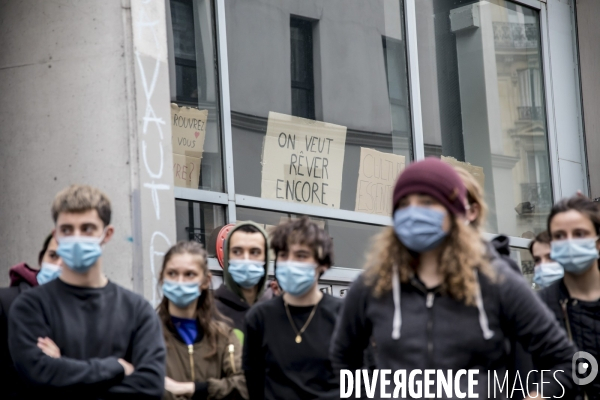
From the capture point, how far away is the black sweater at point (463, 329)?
3.30 meters

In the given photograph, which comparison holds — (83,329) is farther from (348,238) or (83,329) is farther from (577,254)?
(348,238)

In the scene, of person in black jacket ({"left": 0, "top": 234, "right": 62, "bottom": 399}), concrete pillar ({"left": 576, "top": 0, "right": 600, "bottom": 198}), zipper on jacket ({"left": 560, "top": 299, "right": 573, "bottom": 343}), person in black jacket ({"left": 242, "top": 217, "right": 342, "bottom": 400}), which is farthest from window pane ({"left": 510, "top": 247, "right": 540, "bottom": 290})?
person in black jacket ({"left": 0, "top": 234, "right": 62, "bottom": 399})

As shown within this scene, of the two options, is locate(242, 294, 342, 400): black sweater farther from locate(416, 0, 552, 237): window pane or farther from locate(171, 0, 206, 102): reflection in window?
locate(416, 0, 552, 237): window pane

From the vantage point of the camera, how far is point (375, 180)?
946 cm

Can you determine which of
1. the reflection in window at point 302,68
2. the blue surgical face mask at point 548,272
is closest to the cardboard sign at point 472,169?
the reflection in window at point 302,68

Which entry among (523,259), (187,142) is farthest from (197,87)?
(523,259)

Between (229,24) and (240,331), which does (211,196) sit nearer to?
(229,24)

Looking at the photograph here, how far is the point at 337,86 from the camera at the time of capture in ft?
30.1

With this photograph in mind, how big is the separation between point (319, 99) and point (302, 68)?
→ 0.34 metres

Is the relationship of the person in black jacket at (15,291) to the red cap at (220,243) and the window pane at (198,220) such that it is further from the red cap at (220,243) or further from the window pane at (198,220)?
the red cap at (220,243)

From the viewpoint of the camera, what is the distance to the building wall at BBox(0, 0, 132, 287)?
6609 millimetres

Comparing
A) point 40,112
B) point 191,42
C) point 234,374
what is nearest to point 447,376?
point 234,374

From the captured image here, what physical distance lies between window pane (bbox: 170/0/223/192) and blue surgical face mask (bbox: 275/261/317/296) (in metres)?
2.84

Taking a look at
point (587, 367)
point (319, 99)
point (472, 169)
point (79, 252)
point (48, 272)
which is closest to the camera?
point (79, 252)
